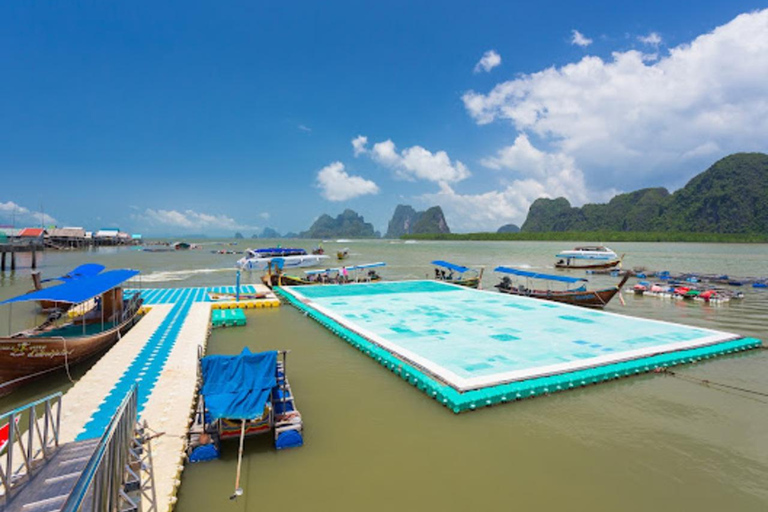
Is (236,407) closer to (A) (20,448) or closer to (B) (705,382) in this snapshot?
(A) (20,448)

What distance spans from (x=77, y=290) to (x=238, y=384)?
7402mm

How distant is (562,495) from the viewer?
5707mm

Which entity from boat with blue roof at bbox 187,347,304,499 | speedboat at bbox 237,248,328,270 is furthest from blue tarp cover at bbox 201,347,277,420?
speedboat at bbox 237,248,328,270

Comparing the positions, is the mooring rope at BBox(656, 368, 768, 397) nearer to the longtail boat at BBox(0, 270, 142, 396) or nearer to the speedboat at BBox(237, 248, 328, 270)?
the longtail boat at BBox(0, 270, 142, 396)

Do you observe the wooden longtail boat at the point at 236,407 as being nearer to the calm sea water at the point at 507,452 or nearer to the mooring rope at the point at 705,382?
the calm sea water at the point at 507,452

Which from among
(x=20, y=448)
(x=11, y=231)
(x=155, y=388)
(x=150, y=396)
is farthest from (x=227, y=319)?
(x=11, y=231)

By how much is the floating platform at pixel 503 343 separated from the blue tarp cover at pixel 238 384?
3.88m

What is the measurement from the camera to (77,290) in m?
10.8

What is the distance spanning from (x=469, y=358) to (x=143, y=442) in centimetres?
765

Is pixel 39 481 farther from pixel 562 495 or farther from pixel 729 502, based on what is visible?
pixel 729 502

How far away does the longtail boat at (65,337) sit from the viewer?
8984mm

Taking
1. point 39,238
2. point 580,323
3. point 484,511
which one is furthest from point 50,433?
point 39,238

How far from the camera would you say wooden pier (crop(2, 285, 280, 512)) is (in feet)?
17.5

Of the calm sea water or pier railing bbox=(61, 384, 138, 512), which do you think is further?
the calm sea water
